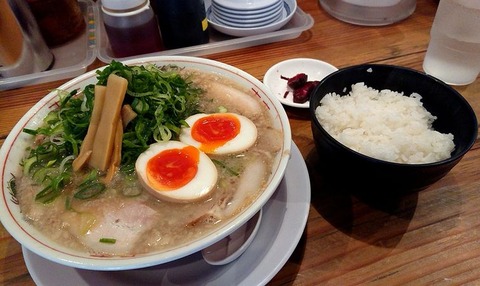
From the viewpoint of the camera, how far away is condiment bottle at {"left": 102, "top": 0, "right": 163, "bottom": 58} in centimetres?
169

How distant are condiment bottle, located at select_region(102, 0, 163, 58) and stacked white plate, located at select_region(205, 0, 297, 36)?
1.14 feet

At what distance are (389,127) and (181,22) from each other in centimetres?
111

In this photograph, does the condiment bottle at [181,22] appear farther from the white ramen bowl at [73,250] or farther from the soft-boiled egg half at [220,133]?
the soft-boiled egg half at [220,133]

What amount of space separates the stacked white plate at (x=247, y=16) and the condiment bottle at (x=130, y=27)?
1.14ft

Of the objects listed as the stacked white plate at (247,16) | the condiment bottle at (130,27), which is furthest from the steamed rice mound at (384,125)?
the condiment bottle at (130,27)

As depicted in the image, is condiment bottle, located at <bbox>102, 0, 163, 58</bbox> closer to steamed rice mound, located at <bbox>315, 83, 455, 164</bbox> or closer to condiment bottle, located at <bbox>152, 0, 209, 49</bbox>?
condiment bottle, located at <bbox>152, 0, 209, 49</bbox>

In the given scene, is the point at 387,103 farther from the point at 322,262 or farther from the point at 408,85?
the point at 322,262

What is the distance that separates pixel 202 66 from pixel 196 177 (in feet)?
1.65

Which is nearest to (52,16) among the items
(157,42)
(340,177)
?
(157,42)

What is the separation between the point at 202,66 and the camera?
133 cm

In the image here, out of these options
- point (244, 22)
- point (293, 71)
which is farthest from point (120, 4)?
point (293, 71)

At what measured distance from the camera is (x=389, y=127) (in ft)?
3.95

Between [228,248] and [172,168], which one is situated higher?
[172,168]

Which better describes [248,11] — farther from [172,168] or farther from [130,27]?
[172,168]
